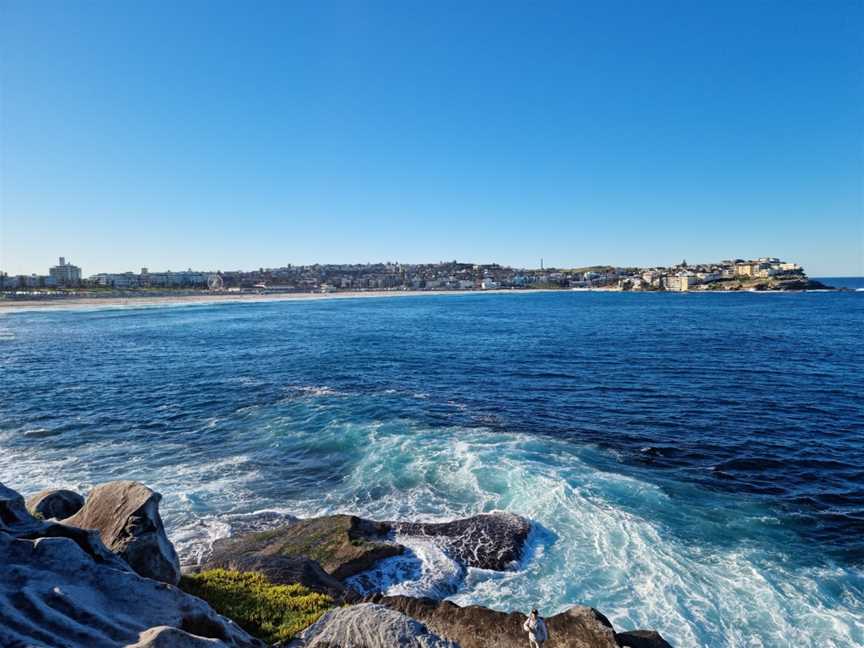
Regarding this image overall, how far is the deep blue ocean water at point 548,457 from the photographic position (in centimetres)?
1317

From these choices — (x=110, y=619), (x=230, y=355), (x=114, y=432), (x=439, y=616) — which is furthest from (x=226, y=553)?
(x=230, y=355)

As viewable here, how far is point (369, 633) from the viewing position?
25.8 ft

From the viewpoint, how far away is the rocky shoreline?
262 inches

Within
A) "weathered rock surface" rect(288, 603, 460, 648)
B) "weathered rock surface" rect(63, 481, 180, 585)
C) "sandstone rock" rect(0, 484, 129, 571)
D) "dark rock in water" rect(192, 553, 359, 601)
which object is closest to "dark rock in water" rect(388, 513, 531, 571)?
"dark rock in water" rect(192, 553, 359, 601)

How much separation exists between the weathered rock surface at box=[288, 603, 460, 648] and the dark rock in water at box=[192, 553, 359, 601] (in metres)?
3.46

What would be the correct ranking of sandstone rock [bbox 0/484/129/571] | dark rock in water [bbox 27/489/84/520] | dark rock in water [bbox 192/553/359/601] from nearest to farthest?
sandstone rock [bbox 0/484/129/571] < dark rock in water [bbox 192/553/359/601] < dark rock in water [bbox 27/489/84/520]

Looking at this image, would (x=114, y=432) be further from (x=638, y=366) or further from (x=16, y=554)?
(x=638, y=366)

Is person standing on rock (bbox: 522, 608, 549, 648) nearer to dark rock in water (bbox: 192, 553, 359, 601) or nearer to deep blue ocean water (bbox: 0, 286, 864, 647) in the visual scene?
deep blue ocean water (bbox: 0, 286, 864, 647)

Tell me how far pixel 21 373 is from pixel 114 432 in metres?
25.0

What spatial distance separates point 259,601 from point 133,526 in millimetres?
3283

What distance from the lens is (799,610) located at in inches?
475

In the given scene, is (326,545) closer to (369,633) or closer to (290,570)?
(290,570)

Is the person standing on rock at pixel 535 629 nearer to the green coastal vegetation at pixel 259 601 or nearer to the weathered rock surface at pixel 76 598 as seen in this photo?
the green coastal vegetation at pixel 259 601

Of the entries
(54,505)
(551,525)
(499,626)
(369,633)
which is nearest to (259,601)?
(369,633)
